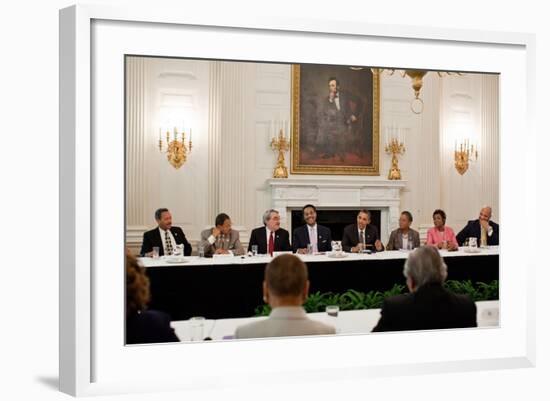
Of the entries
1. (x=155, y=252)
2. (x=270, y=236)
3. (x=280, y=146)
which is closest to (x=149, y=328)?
(x=155, y=252)

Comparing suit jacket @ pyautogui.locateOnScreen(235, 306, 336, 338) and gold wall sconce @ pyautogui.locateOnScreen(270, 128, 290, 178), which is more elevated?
gold wall sconce @ pyautogui.locateOnScreen(270, 128, 290, 178)

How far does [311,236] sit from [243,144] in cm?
124

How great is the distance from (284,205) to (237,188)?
36.3 inches

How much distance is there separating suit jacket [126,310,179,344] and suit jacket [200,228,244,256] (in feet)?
5.73

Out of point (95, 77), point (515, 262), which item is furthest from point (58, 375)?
point (515, 262)

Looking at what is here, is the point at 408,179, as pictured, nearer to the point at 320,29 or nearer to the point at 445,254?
the point at 445,254

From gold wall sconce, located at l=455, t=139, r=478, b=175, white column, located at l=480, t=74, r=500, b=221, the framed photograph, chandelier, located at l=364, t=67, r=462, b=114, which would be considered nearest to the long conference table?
white column, located at l=480, t=74, r=500, b=221

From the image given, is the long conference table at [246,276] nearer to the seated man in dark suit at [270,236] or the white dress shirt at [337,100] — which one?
the seated man in dark suit at [270,236]

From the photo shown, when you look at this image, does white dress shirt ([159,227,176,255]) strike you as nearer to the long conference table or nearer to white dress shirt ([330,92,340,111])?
the long conference table

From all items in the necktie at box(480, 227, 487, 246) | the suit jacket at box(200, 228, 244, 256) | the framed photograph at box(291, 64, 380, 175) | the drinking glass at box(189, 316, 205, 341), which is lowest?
the drinking glass at box(189, 316, 205, 341)

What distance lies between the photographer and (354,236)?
8.40m

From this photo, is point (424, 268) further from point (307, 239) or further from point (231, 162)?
point (231, 162)

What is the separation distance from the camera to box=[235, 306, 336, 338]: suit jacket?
6.44 m

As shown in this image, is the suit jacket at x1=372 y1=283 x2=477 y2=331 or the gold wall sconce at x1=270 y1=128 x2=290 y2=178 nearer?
the suit jacket at x1=372 y1=283 x2=477 y2=331
